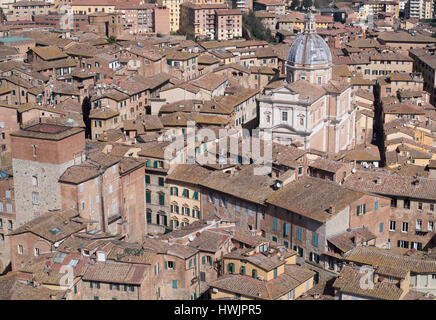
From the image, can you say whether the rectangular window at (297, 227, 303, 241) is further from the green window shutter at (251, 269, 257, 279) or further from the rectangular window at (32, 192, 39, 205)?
the rectangular window at (32, 192, 39, 205)

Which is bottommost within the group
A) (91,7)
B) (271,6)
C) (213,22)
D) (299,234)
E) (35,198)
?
(299,234)

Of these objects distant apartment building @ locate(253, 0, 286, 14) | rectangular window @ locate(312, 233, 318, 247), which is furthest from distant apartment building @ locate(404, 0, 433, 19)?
rectangular window @ locate(312, 233, 318, 247)

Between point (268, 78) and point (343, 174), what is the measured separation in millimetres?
33542

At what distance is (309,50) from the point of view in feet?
211

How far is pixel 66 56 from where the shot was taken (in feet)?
242

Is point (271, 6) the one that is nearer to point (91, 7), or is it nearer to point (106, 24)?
point (91, 7)

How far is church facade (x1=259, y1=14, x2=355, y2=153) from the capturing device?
58.2 metres

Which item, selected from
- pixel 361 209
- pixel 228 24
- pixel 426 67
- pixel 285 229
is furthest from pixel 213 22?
pixel 361 209

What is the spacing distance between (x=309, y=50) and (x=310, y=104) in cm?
859

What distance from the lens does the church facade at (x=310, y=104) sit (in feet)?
191

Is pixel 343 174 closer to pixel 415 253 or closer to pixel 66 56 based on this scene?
pixel 415 253

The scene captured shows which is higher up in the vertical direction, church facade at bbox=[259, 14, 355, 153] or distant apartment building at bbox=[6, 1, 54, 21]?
distant apartment building at bbox=[6, 1, 54, 21]

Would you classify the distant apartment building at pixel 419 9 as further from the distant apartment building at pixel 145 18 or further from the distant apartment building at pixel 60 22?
the distant apartment building at pixel 60 22
